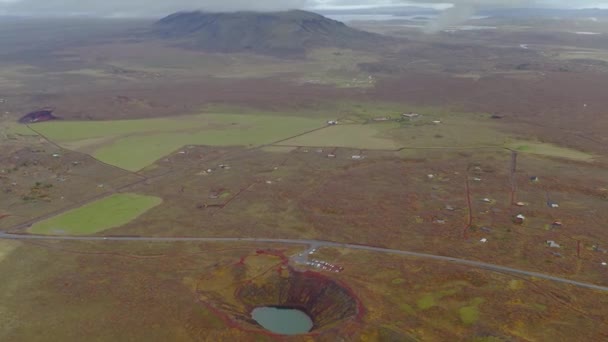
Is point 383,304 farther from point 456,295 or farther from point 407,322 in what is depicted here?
point 456,295

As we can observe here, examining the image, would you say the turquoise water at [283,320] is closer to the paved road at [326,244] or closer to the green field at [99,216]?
the paved road at [326,244]

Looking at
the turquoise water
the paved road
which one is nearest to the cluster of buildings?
the paved road

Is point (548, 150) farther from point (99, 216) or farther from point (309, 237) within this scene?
point (99, 216)

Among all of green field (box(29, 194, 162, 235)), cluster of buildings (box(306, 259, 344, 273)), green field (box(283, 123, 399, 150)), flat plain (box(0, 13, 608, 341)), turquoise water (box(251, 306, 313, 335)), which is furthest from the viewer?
green field (box(283, 123, 399, 150))

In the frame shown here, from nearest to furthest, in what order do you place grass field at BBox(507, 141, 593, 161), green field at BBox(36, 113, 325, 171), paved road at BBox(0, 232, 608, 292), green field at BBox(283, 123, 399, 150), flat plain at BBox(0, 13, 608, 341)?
flat plain at BBox(0, 13, 608, 341) → paved road at BBox(0, 232, 608, 292) → grass field at BBox(507, 141, 593, 161) → green field at BBox(36, 113, 325, 171) → green field at BBox(283, 123, 399, 150)

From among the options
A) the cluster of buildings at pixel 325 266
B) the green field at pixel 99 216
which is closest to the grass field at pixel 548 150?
the cluster of buildings at pixel 325 266

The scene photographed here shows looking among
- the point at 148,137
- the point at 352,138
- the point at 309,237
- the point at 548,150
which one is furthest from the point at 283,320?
the point at 148,137

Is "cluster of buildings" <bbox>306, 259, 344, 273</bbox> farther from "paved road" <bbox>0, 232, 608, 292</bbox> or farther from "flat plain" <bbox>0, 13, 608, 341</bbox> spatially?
"paved road" <bbox>0, 232, 608, 292</bbox>
